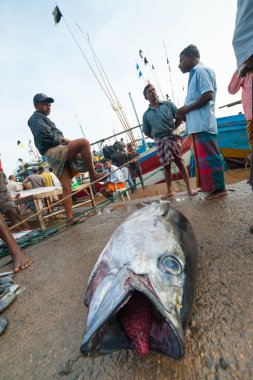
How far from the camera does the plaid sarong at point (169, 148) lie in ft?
13.9

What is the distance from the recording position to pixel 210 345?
94cm

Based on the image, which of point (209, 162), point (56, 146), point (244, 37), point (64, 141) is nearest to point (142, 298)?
point (244, 37)

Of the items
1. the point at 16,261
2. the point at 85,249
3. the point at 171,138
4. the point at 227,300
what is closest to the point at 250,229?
the point at 227,300

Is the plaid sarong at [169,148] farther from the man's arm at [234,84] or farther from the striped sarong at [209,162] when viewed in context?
the man's arm at [234,84]

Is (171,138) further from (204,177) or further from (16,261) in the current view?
(16,261)

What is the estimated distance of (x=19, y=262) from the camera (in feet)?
7.84

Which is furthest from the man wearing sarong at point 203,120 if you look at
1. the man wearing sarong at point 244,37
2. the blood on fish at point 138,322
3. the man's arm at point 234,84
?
the blood on fish at point 138,322

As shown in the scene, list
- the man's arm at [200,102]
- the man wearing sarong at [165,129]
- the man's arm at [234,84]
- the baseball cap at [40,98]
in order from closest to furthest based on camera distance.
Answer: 1. the man's arm at [234,84]
2. the man's arm at [200,102]
3. the baseball cap at [40,98]
4. the man wearing sarong at [165,129]

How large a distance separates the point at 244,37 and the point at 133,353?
214 cm

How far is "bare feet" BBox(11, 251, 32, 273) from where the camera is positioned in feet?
7.67

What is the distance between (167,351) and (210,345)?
0.31 metres

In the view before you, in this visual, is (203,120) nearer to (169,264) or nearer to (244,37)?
(244,37)

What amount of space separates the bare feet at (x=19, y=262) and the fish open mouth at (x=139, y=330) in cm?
183

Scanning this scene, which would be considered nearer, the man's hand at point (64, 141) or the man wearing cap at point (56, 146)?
the man wearing cap at point (56, 146)
